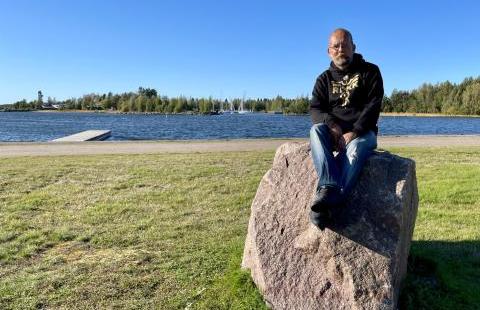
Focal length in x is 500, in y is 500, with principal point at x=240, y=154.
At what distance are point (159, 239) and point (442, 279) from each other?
13.4 ft

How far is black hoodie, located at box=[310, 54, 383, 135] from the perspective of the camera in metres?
5.19

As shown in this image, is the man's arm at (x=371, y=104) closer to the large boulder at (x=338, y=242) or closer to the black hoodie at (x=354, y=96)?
the black hoodie at (x=354, y=96)

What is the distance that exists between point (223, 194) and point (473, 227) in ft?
16.3

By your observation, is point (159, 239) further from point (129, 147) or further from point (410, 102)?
point (410, 102)

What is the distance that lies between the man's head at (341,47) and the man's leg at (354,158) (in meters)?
0.81

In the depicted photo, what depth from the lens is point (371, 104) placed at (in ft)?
17.1

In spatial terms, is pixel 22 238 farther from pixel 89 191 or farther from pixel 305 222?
pixel 305 222

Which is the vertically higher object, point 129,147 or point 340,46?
point 340,46

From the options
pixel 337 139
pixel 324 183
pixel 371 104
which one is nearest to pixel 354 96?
pixel 371 104

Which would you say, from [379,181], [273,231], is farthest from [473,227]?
[273,231]

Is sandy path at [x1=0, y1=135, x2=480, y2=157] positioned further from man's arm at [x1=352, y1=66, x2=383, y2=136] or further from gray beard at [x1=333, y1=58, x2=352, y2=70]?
man's arm at [x1=352, y1=66, x2=383, y2=136]

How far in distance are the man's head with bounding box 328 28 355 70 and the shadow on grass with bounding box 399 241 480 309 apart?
8.11 ft

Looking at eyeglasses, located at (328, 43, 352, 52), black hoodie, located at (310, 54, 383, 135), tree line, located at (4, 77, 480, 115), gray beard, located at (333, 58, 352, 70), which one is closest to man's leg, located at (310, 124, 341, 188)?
black hoodie, located at (310, 54, 383, 135)

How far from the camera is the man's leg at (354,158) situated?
16.1 ft
